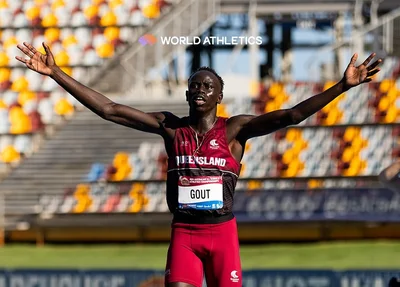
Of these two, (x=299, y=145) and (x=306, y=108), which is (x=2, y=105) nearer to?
(x=299, y=145)

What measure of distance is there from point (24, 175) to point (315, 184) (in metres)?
7.28

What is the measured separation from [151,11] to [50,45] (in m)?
2.86

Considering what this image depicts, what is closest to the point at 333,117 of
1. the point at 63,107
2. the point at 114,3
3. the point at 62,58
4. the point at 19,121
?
the point at 63,107

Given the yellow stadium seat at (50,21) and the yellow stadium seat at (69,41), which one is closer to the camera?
the yellow stadium seat at (69,41)

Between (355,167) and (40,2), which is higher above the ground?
(40,2)

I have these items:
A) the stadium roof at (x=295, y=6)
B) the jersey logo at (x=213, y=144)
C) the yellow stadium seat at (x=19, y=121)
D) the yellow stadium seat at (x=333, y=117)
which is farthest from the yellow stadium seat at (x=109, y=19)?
the jersey logo at (x=213, y=144)

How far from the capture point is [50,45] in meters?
28.4

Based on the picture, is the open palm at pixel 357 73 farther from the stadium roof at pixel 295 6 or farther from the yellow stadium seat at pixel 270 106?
the stadium roof at pixel 295 6

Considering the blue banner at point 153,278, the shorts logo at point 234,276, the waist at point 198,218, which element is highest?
the waist at point 198,218

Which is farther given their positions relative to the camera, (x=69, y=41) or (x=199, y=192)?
(x=69, y=41)

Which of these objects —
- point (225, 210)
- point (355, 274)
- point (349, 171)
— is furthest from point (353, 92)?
point (225, 210)

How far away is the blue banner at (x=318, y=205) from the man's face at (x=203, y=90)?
14.6 m

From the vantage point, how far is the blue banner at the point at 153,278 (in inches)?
511

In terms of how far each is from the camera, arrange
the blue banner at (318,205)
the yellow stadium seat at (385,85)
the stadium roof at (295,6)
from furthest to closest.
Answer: the stadium roof at (295,6), the yellow stadium seat at (385,85), the blue banner at (318,205)
